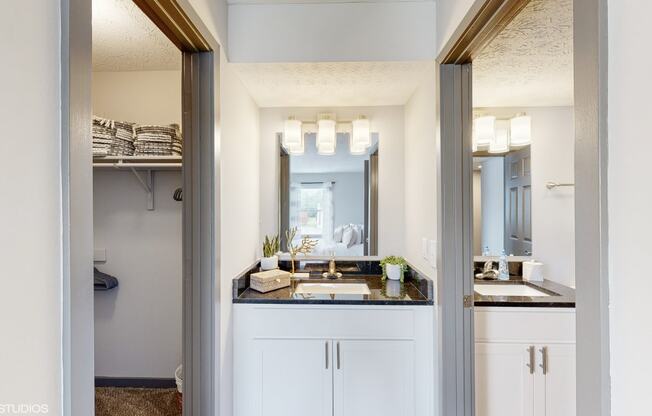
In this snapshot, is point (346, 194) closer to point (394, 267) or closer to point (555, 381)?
point (394, 267)

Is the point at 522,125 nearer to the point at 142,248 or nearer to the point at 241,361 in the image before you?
the point at 241,361

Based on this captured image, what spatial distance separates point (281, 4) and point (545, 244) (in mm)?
2237

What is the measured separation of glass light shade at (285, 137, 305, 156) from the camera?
2.53 m

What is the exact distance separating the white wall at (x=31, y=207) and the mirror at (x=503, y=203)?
231 centimetres

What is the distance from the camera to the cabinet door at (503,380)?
172 cm

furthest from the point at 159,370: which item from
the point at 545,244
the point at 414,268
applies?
the point at 545,244

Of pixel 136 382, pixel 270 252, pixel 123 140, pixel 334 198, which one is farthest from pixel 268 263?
pixel 136 382

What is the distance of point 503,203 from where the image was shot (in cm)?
243

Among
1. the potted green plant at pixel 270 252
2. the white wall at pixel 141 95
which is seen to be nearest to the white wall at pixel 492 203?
the potted green plant at pixel 270 252

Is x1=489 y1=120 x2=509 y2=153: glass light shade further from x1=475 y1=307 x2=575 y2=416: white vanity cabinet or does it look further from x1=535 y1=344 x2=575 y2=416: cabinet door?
x1=535 y1=344 x2=575 y2=416: cabinet door

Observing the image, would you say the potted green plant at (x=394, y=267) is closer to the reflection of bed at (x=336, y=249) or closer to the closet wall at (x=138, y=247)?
the reflection of bed at (x=336, y=249)

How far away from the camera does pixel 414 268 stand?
2.17 m

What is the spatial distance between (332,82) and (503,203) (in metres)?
1.48

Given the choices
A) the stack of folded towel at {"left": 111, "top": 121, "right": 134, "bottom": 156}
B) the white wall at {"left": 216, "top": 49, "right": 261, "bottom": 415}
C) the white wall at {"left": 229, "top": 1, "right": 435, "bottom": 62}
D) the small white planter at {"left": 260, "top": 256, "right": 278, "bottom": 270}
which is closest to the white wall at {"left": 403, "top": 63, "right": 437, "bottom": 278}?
the white wall at {"left": 229, "top": 1, "right": 435, "bottom": 62}
